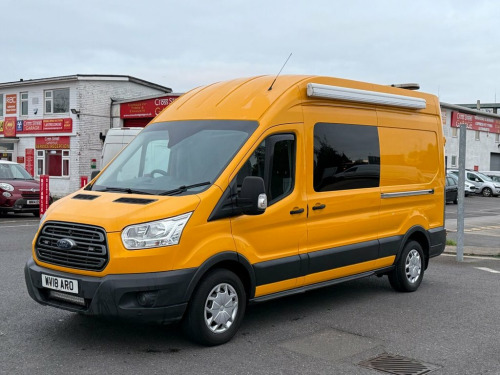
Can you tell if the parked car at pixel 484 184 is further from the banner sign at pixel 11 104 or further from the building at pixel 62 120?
the banner sign at pixel 11 104

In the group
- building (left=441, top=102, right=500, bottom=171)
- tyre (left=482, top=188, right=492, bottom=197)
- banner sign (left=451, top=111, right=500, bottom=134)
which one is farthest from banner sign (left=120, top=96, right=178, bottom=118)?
banner sign (left=451, top=111, right=500, bottom=134)

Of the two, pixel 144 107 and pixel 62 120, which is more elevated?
pixel 144 107

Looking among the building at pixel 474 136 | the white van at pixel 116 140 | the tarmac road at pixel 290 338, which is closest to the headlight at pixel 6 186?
the white van at pixel 116 140

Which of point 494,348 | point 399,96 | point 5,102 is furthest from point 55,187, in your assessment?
point 494,348

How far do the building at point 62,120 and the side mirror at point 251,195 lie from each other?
24.1 meters

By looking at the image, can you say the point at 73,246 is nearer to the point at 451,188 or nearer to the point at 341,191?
the point at 341,191

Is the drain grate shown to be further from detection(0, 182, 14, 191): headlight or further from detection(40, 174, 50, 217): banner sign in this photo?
detection(0, 182, 14, 191): headlight

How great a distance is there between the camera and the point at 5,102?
1369 inches

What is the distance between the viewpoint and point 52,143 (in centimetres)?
3152

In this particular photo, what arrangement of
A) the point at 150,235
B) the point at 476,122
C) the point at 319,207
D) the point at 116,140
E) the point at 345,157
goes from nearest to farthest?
1. the point at 150,235
2. the point at 319,207
3. the point at 345,157
4. the point at 116,140
5. the point at 476,122

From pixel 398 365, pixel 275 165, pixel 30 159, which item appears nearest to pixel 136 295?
pixel 275 165

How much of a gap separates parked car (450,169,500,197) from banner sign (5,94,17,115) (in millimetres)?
28534

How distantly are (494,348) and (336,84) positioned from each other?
323cm

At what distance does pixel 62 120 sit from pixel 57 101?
149 centimetres
